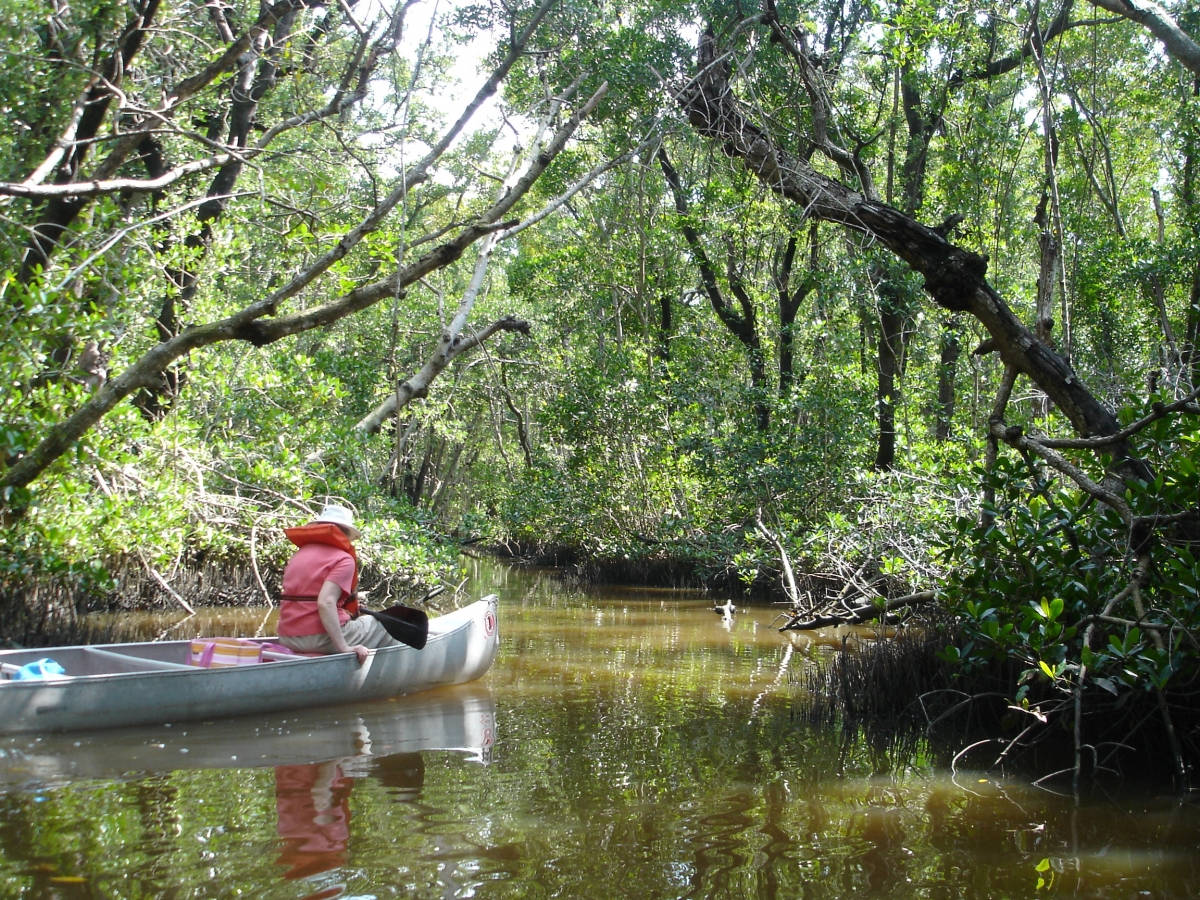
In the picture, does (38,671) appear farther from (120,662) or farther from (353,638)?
(353,638)

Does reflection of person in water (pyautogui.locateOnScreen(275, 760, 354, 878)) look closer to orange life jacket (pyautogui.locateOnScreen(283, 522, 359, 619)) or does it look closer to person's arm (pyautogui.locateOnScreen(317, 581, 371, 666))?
person's arm (pyautogui.locateOnScreen(317, 581, 371, 666))

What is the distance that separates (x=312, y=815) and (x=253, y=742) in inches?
65.2

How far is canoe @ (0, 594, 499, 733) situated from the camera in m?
5.44

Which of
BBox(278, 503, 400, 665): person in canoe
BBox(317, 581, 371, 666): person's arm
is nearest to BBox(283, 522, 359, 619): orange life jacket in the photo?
BBox(278, 503, 400, 665): person in canoe

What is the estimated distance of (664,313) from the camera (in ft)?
62.8

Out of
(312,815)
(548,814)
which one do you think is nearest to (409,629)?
(312,815)

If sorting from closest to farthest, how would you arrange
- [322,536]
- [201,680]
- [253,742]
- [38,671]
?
[253,742] → [38,671] → [201,680] → [322,536]

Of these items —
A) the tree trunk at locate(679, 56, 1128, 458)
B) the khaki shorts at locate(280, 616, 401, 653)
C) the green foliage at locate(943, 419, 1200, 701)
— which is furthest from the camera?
the khaki shorts at locate(280, 616, 401, 653)

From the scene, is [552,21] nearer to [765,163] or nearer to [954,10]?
[954,10]

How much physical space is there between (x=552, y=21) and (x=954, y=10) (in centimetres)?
498

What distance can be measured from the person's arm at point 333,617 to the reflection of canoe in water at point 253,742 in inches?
15.6

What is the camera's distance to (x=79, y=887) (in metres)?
3.26

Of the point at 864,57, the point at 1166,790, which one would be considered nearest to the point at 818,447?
the point at 864,57

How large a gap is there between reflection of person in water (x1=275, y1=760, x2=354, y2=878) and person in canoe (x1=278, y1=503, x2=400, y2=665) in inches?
57.5
